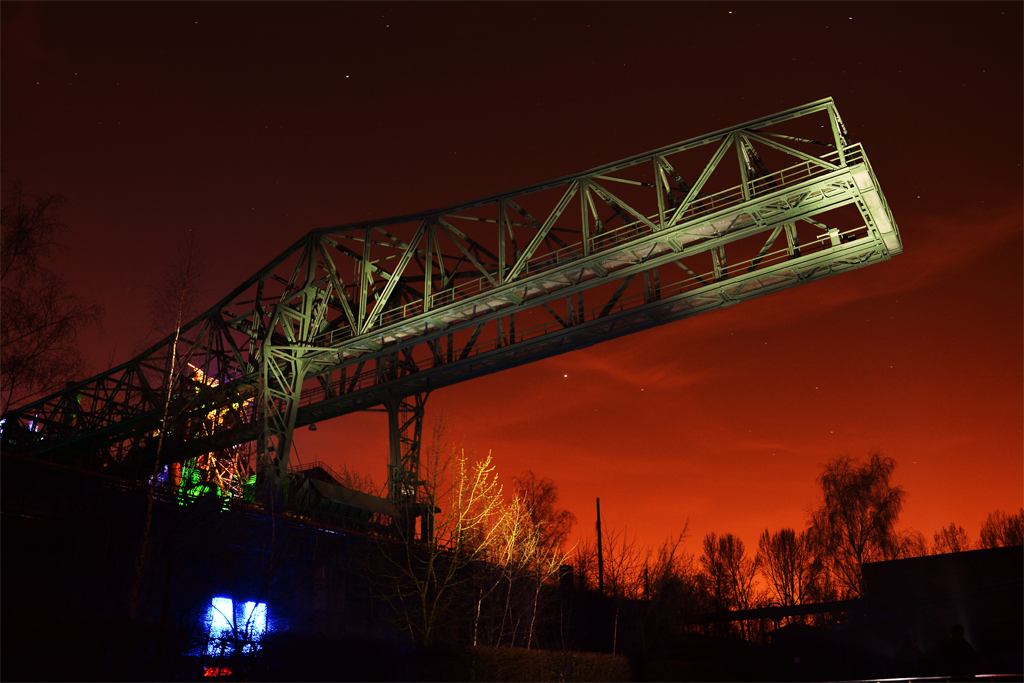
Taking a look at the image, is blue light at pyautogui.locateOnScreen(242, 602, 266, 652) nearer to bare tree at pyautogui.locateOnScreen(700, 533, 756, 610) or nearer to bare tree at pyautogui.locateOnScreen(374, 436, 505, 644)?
bare tree at pyautogui.locateOnScreen(374, 436, 505, 644)

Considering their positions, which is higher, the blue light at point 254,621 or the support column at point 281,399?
the support column at point 281,399

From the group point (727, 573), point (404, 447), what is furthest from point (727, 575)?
point (404, 447)

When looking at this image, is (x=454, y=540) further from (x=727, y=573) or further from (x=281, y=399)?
(x=727, y=573)

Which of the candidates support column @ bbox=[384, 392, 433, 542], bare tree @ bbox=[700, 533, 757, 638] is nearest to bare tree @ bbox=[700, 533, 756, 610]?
bare tree @ bbox=[700, 533, 757, 638]

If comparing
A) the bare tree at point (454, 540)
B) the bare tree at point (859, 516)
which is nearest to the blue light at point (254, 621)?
the bare tree at point (454, 540)

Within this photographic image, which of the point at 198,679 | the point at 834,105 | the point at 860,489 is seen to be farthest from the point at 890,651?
the point at 198,679

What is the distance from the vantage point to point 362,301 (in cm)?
2897

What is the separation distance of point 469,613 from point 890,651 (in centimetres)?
2402

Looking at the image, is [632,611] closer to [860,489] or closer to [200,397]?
[860,489]

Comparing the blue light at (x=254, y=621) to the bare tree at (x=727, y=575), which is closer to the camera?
the blue light at (x=254, y=621)

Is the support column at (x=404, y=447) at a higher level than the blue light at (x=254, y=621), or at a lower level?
higher

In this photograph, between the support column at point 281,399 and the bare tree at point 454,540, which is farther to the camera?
the support column at point 281,399

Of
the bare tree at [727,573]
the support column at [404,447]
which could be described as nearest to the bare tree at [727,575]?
the bare tree at [727,573]

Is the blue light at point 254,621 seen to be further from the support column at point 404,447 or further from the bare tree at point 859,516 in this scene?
the bare tree at point 859,516
